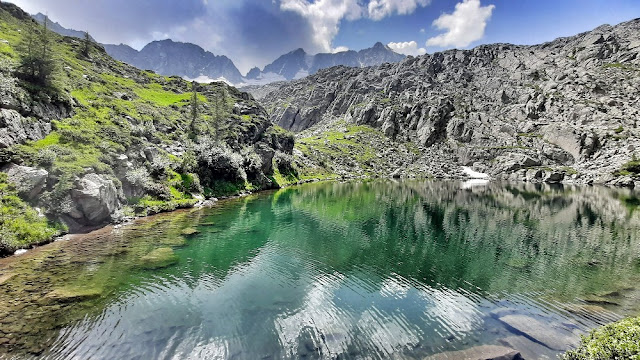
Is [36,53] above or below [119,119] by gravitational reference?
above

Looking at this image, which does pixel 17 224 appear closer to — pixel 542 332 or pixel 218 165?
pixel 218 165

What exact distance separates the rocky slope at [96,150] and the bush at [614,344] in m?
49.7

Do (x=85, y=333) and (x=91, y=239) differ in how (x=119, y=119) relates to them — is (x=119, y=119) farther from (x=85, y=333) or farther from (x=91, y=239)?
(x=85, y=333)

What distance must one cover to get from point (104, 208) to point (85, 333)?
34514 mm

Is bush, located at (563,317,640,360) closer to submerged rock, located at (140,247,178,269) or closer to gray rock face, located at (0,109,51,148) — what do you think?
submerged rock, located at (140,247,178,269)

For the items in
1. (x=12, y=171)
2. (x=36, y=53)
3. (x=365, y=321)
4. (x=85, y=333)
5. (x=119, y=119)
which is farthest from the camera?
(x=119, y=119)

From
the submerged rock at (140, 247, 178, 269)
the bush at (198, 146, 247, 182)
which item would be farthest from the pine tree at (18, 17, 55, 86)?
the submerged rock at (140, 247, 178, 269)

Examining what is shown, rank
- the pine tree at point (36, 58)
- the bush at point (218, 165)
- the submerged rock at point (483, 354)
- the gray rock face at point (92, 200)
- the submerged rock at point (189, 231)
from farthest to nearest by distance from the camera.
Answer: the bush at point (218, 165), the pine tree at point (36, 58), the submerged rock at point (189, 231), the gray rock face at point (92, 200), the submerged rock at point (483, 354)

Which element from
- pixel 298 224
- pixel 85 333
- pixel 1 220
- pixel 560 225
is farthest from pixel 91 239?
pixel 560 225

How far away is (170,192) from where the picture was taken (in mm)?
65375

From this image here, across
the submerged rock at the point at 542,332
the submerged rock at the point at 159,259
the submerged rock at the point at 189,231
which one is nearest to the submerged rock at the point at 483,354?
the submerged rock at the point at 542,332

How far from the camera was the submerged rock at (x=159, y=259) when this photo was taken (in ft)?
102

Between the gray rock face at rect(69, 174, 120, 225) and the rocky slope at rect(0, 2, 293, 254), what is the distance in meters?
0.14

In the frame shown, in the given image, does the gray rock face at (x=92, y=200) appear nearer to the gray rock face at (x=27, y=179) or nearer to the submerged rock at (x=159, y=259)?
the gray rock face at (x=27, y=179)
